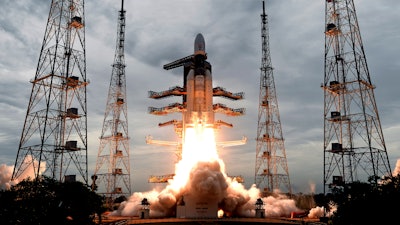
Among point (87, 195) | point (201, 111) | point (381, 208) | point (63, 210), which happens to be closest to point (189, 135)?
point (201, 111)

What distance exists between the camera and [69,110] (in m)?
60.6

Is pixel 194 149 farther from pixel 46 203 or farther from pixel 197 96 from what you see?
pixel 46 203

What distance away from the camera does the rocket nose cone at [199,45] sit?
74.1 m

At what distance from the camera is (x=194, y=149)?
222 ft

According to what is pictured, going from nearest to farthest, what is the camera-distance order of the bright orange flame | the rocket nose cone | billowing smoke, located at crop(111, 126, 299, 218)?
1. billowing smoke, located at crop(111, 126, 299, 218)
2. the bright orange flame
3. the rocket nose cone

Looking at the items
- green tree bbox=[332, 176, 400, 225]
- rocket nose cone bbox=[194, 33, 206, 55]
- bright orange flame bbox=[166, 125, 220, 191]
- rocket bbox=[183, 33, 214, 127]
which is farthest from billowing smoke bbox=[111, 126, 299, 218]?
green tree bbox=[332, 176, 400, 225]

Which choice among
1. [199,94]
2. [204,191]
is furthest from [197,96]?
[204,191]

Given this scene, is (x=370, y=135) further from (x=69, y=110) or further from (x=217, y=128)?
(x=69, y=110)

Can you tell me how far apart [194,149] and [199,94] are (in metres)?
9.84

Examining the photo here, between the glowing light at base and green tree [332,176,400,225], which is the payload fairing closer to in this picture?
the glowing light at base

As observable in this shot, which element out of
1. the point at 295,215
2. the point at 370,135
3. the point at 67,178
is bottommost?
the point at 295,215

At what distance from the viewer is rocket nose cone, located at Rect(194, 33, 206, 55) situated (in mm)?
74062

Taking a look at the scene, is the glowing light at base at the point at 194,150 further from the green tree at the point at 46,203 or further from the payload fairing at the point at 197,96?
the green tree at the point at 46,203

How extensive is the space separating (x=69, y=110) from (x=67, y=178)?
1025 cm
